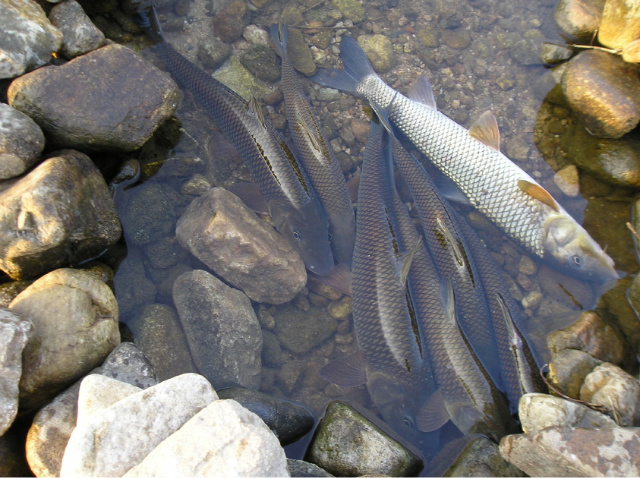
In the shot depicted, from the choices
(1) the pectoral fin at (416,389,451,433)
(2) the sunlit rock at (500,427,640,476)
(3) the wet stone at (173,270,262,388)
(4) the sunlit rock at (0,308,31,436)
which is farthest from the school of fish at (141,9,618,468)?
(4) the sunlit rock at (0,308,31,436)

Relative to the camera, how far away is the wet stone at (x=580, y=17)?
4844 millimetres

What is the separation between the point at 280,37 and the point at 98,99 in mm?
2630

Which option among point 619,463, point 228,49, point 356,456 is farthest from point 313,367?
point 228,49

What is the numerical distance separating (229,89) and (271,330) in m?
2.89

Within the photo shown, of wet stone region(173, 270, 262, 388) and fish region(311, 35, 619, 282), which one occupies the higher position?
fish region(311, 35, 619, 282)

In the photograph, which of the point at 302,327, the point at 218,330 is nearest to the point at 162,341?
the point at 218,330

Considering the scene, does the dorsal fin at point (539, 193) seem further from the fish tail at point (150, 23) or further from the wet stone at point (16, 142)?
the wet stone at point (16, 142)

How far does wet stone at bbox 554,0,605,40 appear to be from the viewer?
191 inches

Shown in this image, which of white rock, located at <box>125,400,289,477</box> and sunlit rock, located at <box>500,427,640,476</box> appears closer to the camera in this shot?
white rock, located at <box>125,400,289,477</box>

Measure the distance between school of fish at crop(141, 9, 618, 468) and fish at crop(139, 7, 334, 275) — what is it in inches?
0.5

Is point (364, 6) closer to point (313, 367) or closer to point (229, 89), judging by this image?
point (229, 89)

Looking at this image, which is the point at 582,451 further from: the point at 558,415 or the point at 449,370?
the point at 449,370

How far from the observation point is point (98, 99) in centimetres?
344

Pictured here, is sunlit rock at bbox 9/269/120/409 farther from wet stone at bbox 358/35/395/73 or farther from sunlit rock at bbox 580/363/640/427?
wet stone at bbox 358/35/395/73
